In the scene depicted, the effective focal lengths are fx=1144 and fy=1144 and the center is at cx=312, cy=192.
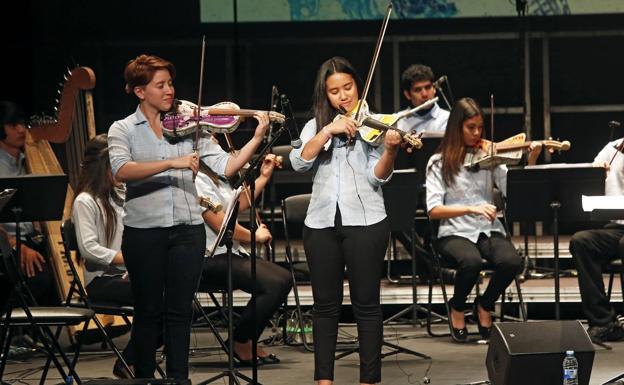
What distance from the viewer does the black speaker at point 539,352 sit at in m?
4.68

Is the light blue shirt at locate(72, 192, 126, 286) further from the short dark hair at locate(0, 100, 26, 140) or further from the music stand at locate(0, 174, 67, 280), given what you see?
the short dark hair at locate(0, 100, 26, 140)

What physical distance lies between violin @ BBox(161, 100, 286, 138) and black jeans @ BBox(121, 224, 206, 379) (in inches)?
15.5

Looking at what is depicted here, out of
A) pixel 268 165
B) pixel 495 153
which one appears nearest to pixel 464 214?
pixel 495 153

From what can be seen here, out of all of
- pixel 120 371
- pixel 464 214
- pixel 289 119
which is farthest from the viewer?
pixel 464 214

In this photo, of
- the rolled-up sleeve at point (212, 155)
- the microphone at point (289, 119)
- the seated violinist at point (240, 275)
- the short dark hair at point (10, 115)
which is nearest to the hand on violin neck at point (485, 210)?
the seated violinist at point (240, 275)

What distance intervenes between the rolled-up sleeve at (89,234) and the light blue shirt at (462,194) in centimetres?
188

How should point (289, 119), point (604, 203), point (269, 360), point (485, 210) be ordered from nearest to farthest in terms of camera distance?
point (289, 119) → point (604, 203) → point (269, 360) → point (485, 210)

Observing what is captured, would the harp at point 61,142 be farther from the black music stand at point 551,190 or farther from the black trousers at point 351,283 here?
the black music stand at point 551,190

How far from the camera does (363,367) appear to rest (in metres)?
4.72

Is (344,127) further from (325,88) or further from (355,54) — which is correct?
(355,54)

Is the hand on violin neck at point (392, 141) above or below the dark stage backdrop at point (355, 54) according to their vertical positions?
below

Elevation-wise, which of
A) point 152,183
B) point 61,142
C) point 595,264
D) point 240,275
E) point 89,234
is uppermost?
point 61,142

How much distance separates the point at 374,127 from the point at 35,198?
1874mm

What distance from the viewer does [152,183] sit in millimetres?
4625
